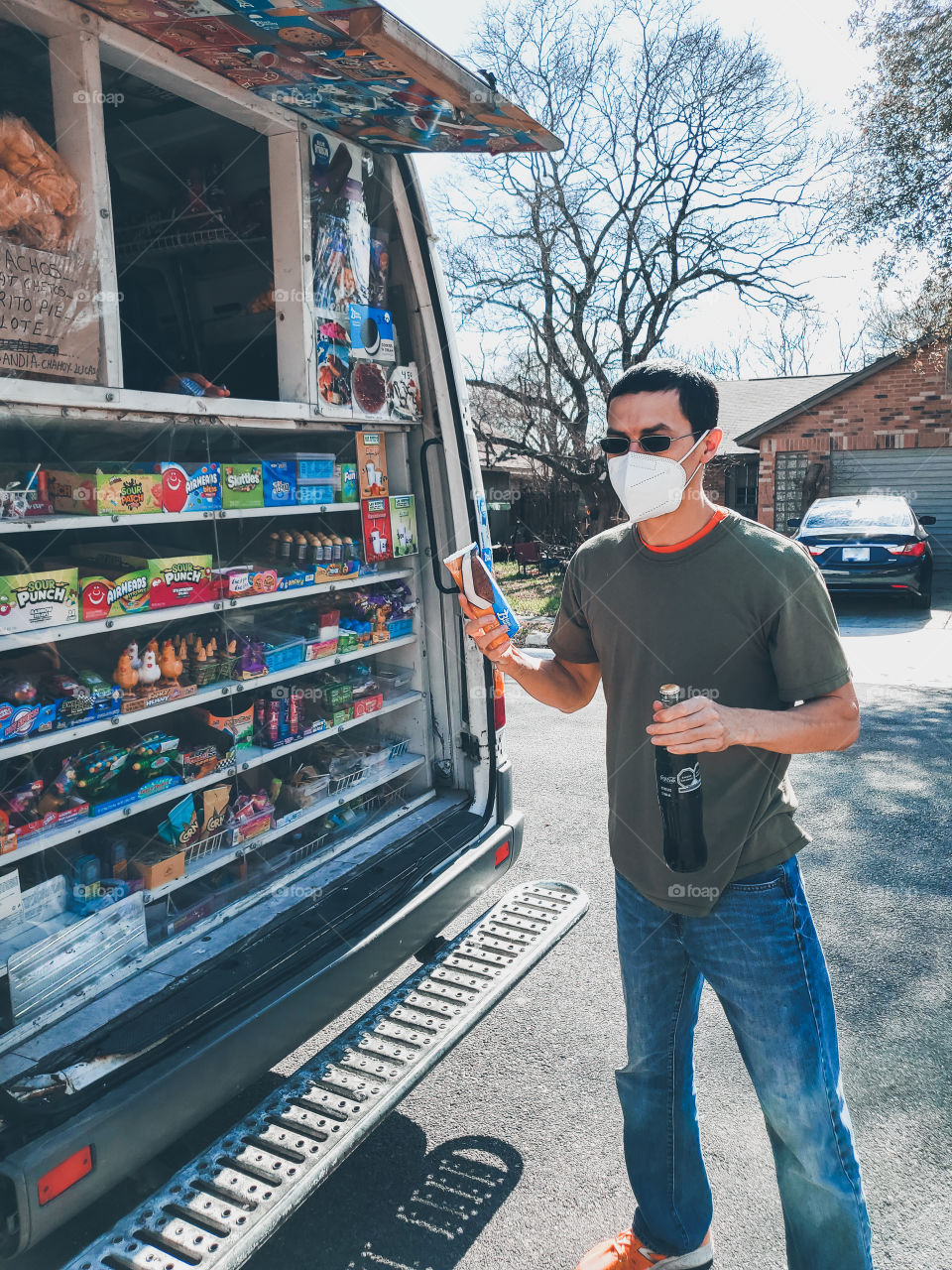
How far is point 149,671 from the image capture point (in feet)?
10.0

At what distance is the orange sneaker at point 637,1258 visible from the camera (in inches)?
88.8

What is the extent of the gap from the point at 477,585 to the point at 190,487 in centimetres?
116

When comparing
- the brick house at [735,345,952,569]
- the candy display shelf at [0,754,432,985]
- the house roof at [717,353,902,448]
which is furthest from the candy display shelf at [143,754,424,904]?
the brick house at [735,345,952,569]

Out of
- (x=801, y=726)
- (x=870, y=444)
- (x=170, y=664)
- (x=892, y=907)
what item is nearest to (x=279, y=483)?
(x=170, y=664)

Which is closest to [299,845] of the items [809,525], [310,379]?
[310,379]

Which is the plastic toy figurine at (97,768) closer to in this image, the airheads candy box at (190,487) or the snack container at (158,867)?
the snack container at (158,867)

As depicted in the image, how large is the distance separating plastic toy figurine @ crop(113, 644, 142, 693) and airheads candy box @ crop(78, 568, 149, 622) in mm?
169

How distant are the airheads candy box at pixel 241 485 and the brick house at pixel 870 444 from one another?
1928 cm

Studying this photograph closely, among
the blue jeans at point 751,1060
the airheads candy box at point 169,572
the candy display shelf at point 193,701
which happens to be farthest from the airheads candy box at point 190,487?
the blue jeans at point 751,1060

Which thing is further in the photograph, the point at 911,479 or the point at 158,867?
the point at 911,479

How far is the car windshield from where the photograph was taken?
14328 mm

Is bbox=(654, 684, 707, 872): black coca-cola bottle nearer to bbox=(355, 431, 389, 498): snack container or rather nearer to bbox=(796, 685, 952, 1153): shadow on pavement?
bbox=(796, 685, 952, 1153): shadow on pavement

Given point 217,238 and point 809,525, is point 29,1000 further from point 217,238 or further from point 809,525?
point 809,525

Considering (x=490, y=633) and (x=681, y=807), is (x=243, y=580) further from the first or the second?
(x=681, y=807)
